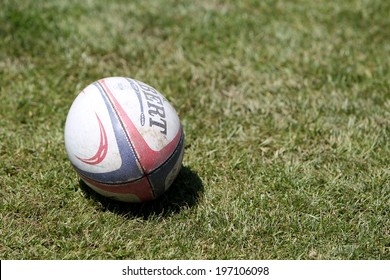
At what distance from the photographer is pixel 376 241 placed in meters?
4.60

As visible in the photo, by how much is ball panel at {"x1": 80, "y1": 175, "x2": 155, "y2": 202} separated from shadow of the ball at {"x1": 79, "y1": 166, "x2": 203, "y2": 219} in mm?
138

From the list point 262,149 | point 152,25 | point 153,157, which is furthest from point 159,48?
point 153,157

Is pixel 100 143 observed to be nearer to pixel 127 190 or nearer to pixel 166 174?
pixel 127 190

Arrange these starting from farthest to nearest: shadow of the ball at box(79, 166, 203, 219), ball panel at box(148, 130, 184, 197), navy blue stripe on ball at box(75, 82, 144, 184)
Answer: shadow of the ball at box(79, 166, 203, 219)
ball panel at box(148, 130, 184, 197)
navy blue stripe on ball at box(75, 82, 144, 184)

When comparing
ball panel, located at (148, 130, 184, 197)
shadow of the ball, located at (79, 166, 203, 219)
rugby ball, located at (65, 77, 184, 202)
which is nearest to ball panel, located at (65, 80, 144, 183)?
rugby ball, located at (65, 77, 184, 202)

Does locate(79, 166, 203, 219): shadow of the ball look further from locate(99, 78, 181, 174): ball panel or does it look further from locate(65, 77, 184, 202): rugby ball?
locate(99, 78, 181, 174): ball panel

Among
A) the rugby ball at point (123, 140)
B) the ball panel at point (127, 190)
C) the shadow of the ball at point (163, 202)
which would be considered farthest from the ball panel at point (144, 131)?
the shadow of the ball at point (163, 202)

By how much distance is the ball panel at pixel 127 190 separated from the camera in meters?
4.50

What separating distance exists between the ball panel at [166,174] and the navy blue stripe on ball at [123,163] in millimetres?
119

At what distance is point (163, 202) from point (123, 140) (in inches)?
27.8

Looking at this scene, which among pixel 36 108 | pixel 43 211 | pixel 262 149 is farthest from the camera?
pixel 36 108

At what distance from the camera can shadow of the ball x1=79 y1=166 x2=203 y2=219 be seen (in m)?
4.78

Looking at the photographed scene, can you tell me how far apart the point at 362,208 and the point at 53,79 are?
3.14 m

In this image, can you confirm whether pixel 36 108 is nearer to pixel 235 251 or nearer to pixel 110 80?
pixel 110 80
